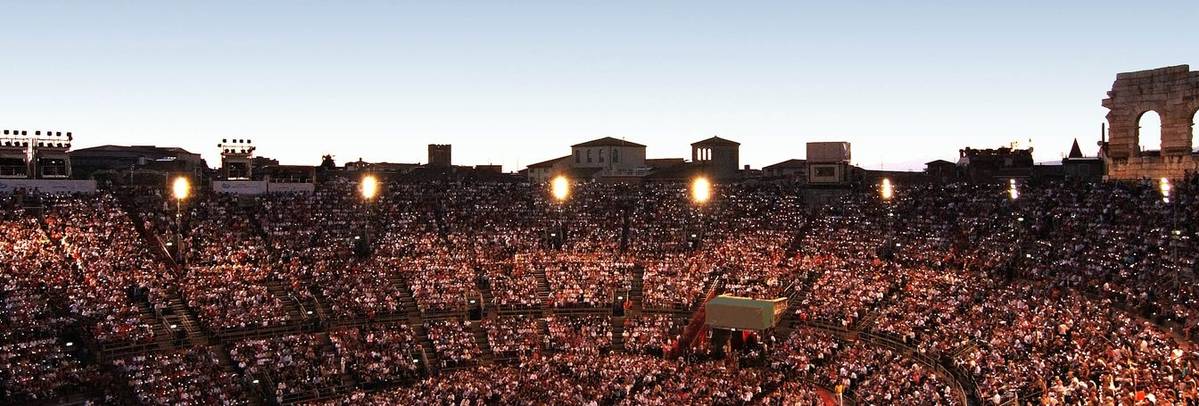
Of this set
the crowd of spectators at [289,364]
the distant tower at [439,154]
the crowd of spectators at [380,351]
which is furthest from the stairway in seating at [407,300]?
the distant tower at [439,154]

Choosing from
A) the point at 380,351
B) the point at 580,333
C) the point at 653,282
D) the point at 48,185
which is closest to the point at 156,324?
the point at 380,351

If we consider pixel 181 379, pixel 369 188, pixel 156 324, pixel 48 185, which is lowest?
pixel 181 379

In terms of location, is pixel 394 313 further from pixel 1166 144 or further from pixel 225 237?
pixel 1166 144

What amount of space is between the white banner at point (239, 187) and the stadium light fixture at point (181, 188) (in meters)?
1.62

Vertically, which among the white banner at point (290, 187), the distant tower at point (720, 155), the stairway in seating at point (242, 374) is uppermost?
the distant tower at point (720, 155)

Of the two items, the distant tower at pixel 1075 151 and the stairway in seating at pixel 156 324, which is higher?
the distant tower at pixel 1075 151

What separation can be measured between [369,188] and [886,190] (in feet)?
92.1

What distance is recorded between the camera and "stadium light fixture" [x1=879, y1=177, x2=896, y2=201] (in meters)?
56.5

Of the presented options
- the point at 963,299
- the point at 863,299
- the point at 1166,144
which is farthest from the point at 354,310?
the point at 1166,144

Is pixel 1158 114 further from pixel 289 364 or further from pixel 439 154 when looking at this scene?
pixel 439 154

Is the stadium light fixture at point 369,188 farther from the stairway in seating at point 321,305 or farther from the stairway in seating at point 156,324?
the stairway in seating at point 156,324

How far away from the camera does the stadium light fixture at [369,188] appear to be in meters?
58.4

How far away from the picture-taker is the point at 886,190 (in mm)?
57188

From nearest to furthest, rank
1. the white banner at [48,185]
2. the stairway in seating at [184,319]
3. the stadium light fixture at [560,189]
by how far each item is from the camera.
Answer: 1. the stairway in seating at [184,319]
2. the white banner at [48,185]
3. the stadium light fixture at [560,189]
